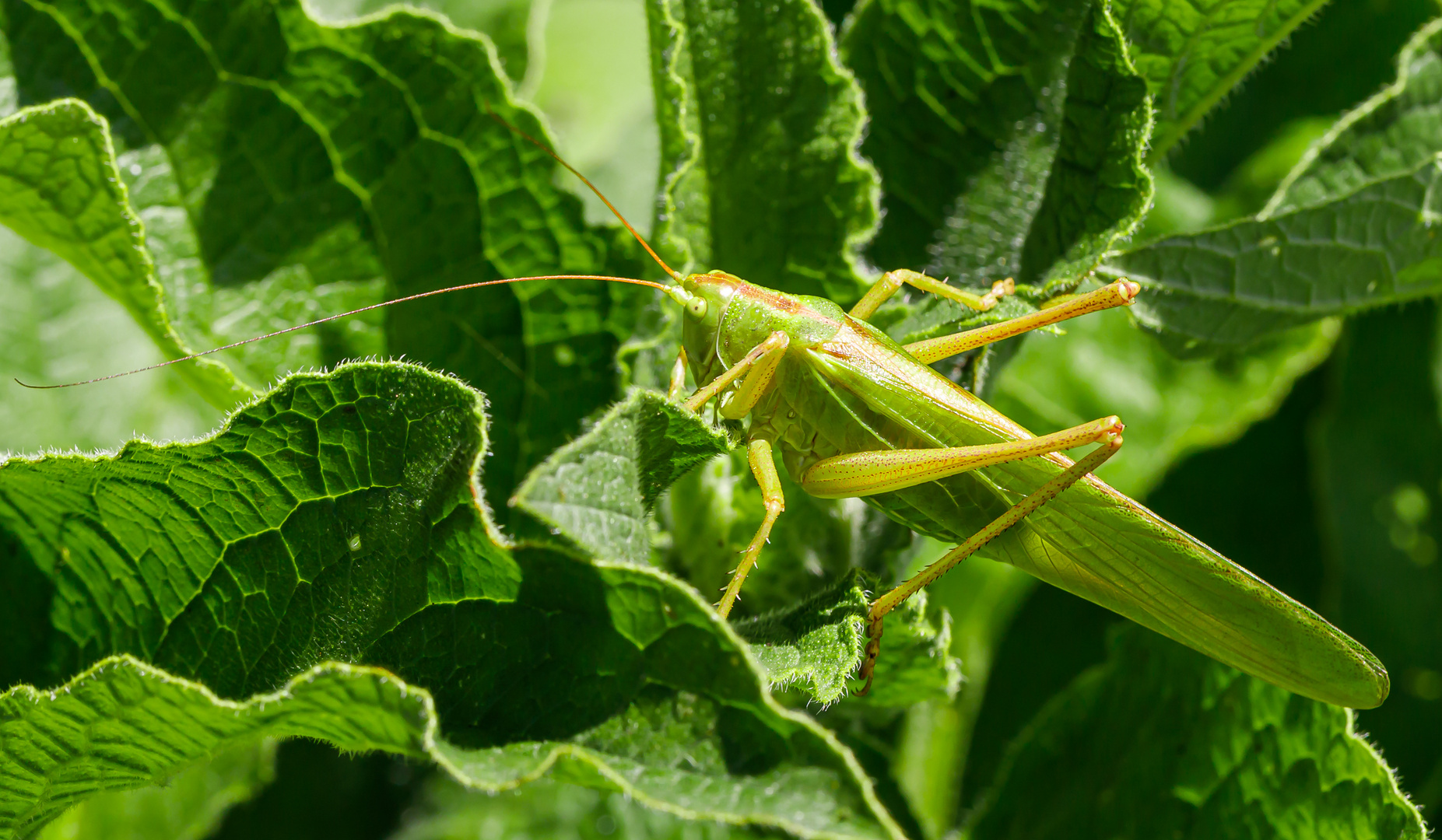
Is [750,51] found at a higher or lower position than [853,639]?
higher

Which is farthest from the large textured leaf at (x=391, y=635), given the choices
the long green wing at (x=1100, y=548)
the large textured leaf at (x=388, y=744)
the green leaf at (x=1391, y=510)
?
the green leaf at (x=1391, y=510)

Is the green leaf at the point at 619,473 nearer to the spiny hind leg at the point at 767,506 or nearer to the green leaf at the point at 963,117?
the spiny hind leg at the point at 767,506

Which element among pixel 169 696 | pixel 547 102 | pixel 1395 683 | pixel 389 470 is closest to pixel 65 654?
pixel 169 696

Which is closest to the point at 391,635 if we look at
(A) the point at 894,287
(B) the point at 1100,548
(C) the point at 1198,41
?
(A) the point at 894,287

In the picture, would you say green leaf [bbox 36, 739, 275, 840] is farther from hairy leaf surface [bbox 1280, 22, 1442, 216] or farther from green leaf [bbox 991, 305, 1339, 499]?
hairy leaf surface [bbox 1280, 22, 1442, 216]

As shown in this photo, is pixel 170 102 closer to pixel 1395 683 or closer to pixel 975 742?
pixel 975 742
